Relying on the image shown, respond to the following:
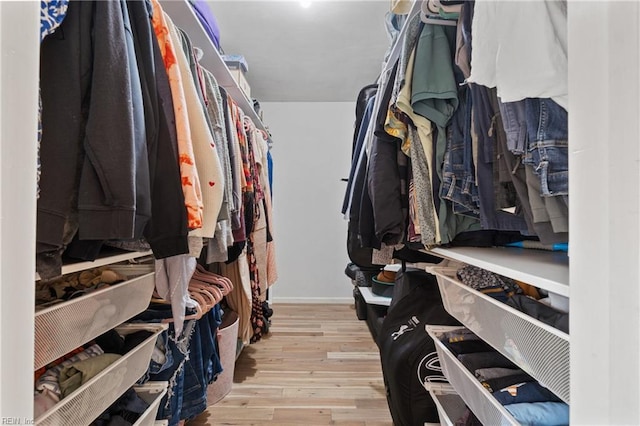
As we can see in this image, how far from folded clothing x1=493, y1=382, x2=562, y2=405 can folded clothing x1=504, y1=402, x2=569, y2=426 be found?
0.02m

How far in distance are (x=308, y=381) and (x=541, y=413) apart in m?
1.32

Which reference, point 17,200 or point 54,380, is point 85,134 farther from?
point 54,380

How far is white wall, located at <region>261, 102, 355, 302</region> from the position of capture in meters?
3.22

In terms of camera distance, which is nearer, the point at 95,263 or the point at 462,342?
the point at 95,263

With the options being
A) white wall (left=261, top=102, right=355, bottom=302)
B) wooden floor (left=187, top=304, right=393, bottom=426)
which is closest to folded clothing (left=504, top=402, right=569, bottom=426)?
wooden floor (left=187, top=304, right=393, bottom=426)

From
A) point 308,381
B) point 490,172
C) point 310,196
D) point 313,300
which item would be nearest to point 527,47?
point 490,172

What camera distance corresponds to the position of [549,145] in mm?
506

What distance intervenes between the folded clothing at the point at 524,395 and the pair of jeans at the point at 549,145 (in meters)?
0.41

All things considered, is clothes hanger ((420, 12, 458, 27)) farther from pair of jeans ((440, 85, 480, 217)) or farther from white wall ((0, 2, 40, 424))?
white wall ((0, 2, 40, 424))

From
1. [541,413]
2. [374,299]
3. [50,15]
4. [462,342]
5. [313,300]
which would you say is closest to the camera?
[50,15]

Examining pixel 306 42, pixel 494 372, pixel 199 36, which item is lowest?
pixel 494 372

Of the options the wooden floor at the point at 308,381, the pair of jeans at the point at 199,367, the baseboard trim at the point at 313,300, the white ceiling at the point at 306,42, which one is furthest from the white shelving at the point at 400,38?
the baseboard trim at the point at 313,300

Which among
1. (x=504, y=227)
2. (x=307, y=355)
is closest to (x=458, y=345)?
(x=504, y=227)

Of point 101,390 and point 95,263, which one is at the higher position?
point 95,263
